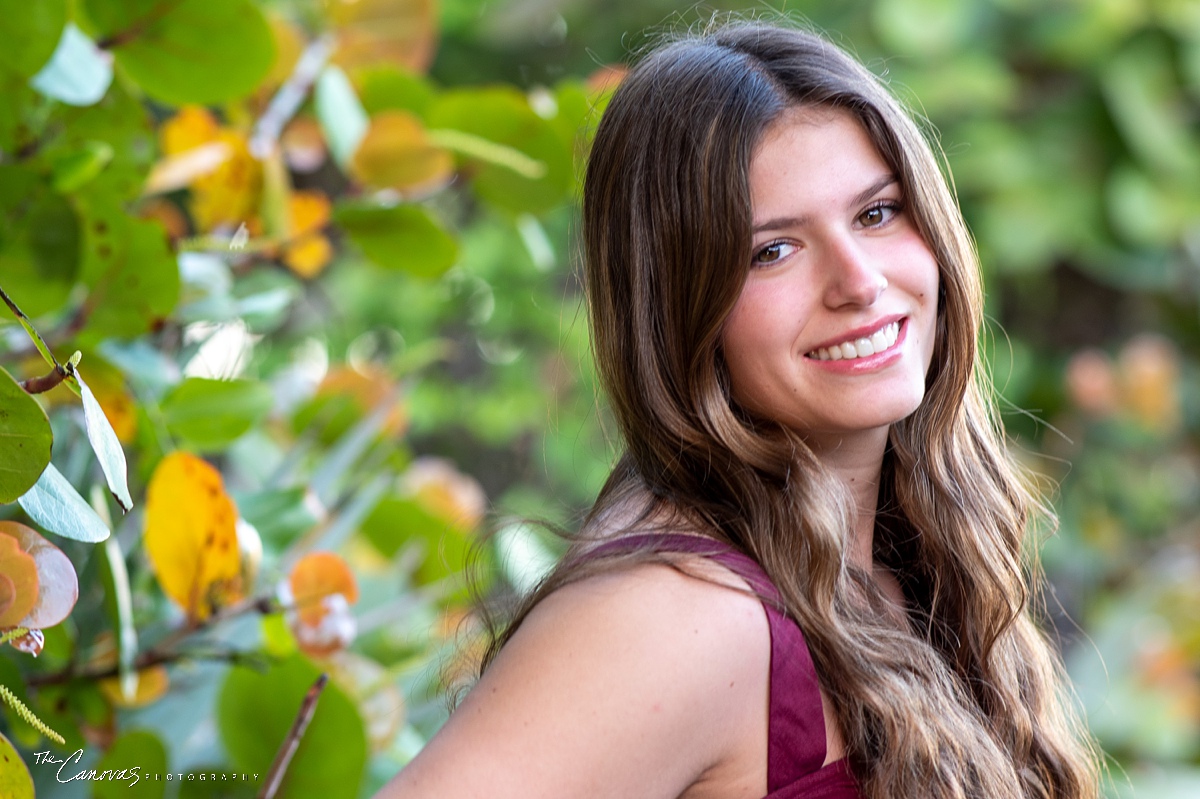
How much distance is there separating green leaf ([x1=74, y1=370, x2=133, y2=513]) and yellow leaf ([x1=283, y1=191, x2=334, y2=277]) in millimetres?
527

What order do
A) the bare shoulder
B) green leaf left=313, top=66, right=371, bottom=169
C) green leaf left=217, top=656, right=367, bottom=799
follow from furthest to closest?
green leaf left=313, top=66, right=371, bottom=169
green leaf left=217, top=656, right=367, bottom=799
the bare shoulder

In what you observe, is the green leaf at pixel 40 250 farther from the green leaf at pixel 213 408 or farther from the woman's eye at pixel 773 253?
the woman's eye at pixel 773 253

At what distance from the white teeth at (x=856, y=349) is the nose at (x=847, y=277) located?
0.02 m

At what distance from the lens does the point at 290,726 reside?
0.74m

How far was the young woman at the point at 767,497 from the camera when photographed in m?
0.63

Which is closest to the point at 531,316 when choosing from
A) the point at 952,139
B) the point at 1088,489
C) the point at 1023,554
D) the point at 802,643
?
the point at 952,139

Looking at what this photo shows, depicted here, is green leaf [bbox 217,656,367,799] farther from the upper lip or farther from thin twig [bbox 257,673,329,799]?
the upper lip

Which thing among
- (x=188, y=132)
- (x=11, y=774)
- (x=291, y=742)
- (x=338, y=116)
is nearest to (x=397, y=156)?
(x=338, y=116)

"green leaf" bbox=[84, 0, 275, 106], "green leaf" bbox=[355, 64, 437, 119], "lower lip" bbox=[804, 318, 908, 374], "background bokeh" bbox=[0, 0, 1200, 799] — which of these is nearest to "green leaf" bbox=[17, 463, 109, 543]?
"background bokeh" bbox=[0, 0, 1200, 799]

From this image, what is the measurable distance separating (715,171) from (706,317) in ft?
0.33

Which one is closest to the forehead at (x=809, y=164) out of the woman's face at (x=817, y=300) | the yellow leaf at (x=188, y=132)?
the woman's face at (x=817, y=300)

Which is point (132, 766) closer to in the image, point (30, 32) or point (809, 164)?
point (30, 32)

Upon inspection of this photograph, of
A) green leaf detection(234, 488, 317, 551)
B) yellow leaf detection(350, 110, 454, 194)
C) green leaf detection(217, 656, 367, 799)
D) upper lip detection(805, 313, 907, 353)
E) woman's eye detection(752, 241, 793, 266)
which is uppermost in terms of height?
yellow leaf detection(350, 110, 454, 194)

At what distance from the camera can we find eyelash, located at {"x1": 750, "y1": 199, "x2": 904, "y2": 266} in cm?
79
